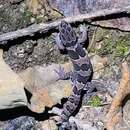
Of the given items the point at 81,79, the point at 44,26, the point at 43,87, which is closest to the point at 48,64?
the point at 43,87

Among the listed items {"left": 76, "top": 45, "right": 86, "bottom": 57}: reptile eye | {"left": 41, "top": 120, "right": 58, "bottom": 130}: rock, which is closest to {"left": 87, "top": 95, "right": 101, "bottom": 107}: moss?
{"left": 41, "top": 120, "right": 58, "bottom": 130}: rock

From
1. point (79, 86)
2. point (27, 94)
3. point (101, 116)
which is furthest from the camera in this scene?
point (79, 86)

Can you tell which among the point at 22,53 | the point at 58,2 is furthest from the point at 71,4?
the point at 22,53

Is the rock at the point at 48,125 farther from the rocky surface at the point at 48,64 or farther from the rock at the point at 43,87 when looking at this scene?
the rock at the point at 43,87

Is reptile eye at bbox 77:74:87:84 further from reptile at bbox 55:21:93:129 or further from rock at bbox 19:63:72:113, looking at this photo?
rock at bbox 19:63:72:113

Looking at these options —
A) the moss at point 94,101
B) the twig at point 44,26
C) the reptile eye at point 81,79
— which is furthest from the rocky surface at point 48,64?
the reptile eye at point 81,79

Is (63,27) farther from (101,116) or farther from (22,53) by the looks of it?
(101,116)

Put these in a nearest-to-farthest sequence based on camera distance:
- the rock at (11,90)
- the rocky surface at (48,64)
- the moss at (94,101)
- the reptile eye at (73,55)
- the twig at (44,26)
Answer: the rock at (11,90) → the rocky surface at (48,64) → the twig at (44,26) → the moss at (94,101) → the reptile eye at (73,55)
